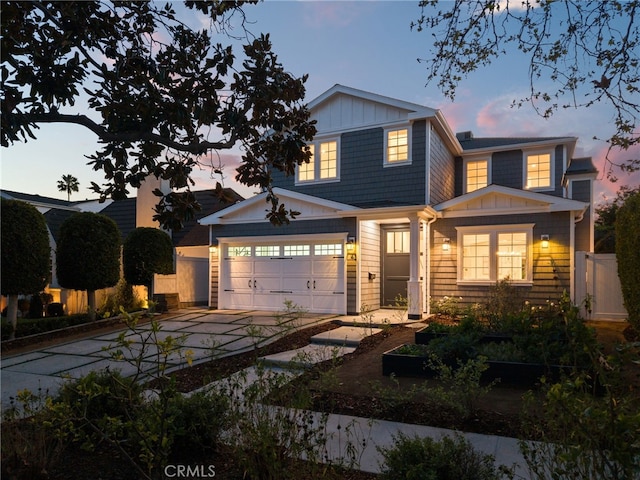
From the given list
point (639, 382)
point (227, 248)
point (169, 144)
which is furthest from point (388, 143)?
point (169, 144)

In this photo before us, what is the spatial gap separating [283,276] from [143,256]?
4.35 meters

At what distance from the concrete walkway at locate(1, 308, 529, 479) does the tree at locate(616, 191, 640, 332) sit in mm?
4346

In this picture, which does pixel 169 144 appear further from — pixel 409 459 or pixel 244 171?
pixel 409 459

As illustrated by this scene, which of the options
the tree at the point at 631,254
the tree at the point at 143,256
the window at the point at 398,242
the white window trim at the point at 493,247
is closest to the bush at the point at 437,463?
the tree at the point at 631,254

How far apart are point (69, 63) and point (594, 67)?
4759mm

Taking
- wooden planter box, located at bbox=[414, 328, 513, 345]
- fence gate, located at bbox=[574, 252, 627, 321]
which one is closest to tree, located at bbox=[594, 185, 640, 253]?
fence gate, located at bbox=[574, 252, 627, 321]

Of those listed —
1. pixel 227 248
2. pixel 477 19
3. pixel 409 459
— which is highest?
pixel 477 19

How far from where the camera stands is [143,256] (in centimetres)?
1305

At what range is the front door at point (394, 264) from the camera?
12688mm

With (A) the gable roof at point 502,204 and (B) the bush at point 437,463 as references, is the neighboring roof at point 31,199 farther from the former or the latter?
(B) the bush at point 437,463

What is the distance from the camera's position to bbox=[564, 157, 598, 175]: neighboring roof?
1380 centimetres

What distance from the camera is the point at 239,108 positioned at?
161 inches

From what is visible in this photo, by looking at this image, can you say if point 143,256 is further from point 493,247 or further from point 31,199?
point 493,247

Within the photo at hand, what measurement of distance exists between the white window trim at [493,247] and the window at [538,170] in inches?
133
